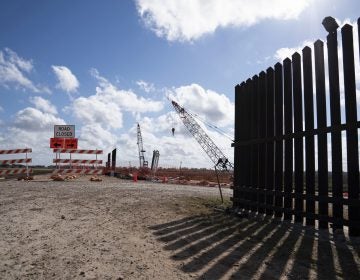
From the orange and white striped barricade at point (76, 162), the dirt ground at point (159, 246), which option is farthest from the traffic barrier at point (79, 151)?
the dirt ground at point (159, 246)

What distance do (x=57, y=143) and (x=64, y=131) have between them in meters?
0.88

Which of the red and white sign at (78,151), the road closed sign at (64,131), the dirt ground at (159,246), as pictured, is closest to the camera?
the dirt ground at (159,246)

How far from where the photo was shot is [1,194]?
1270 centimetres

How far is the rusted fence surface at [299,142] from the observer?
7234mm

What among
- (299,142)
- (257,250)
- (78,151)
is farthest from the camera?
(78,151)

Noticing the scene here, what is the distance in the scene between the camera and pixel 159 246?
6504 mm

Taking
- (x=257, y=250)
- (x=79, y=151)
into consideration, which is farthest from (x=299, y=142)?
(x=79, y=151)

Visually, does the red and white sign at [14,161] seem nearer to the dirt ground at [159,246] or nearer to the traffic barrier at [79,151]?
the traffic barrier at [79,151]

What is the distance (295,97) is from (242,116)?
2723mm

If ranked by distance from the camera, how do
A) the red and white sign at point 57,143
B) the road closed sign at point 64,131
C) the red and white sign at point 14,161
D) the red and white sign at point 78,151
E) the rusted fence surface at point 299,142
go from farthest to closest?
the road closed sign at point 64,131, the red and white sign at point 57,143, the red and white sign at point 78,151, the red and white sign at point 14,161, the rusted fence surface at point 299,142

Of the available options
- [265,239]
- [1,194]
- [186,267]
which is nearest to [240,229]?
[265,239]

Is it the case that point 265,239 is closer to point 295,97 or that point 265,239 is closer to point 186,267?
point 186,267

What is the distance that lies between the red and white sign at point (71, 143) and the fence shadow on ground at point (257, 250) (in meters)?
17.6

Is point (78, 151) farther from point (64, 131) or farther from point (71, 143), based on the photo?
point (64, 131)
